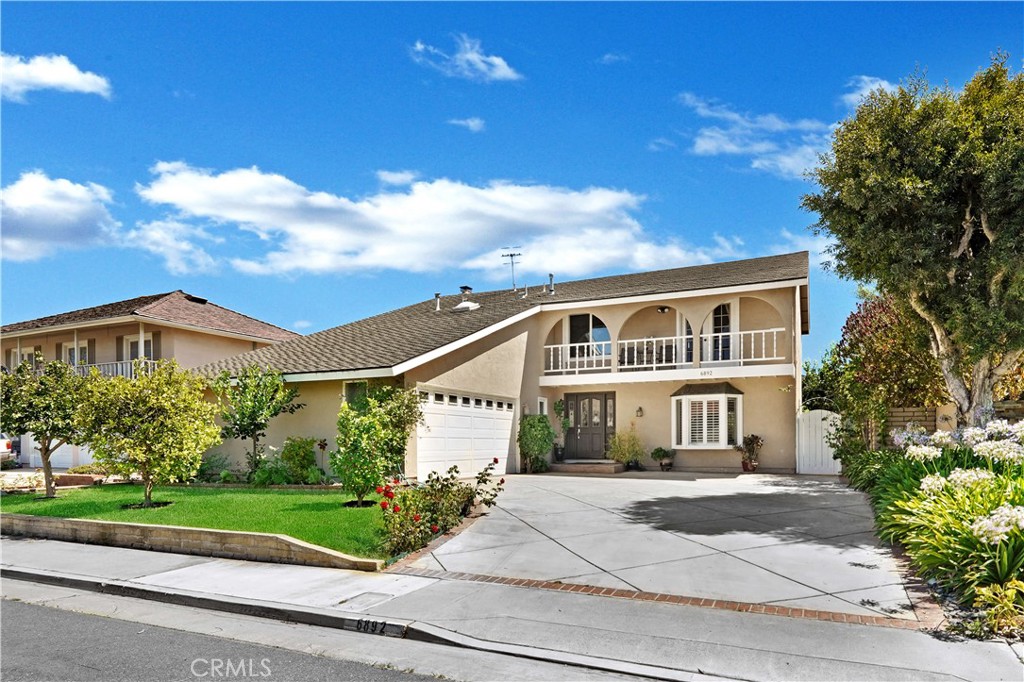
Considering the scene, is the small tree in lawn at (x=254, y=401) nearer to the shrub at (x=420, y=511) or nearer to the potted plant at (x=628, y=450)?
the shrub at (x=420, y=511)

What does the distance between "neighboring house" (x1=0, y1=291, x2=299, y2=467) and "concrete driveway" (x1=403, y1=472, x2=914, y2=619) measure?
18.6 meters

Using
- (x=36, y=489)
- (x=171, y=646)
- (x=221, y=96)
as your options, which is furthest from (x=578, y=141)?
(x=36, y=489)

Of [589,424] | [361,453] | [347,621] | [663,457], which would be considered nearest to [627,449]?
[663,457]

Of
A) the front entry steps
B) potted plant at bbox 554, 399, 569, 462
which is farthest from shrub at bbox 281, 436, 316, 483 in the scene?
potted plant at bbox 554, 399, 569, 462

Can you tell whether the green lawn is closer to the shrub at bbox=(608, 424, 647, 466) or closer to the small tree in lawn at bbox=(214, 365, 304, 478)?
the small tree in lawn at bbox=(214, 365, 304, 478)

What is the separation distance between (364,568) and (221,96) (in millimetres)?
10800

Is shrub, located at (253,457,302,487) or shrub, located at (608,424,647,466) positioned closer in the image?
shrub, located at (253,457,302,487)

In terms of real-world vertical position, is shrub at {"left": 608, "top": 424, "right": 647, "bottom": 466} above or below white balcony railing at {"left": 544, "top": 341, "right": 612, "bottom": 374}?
below

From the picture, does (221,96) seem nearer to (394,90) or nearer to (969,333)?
(394,90)

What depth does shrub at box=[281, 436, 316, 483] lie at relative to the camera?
17.4m

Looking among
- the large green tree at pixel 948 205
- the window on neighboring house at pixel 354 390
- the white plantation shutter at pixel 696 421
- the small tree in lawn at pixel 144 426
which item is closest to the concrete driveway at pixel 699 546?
the large green tree at pixel 948 205

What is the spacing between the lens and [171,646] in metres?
6.64

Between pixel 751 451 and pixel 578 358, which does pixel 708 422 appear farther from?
pixel 578 358

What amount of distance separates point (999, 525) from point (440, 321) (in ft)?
54.5
